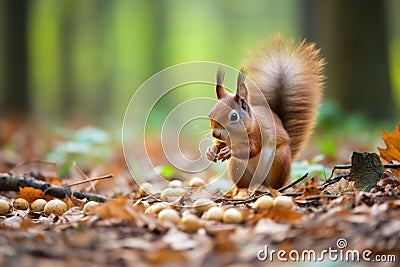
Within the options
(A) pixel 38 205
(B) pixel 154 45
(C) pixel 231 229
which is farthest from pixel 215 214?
(B) pixel 154 45

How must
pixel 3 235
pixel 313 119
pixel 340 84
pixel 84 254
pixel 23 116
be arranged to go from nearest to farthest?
pixel 84 254 < pixel 3 235 < pixel 313 119 < pixel 340 84 < pixel 23 116

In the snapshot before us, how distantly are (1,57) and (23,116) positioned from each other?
1.14m

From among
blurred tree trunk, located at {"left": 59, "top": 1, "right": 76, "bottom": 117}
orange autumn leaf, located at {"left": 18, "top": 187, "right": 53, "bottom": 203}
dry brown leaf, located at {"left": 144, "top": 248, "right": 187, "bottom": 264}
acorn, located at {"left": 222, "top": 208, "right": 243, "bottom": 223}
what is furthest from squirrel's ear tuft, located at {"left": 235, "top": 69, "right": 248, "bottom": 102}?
blurred tree trunk, located at {"left": 59, "top": 1, "right": 76, "bottom": 117}

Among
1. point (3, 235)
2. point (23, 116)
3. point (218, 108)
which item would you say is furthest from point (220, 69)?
point (23, 116)

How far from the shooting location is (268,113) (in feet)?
9.36

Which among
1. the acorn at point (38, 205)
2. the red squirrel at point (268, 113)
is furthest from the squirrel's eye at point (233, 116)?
the acorn at point (38, 205)

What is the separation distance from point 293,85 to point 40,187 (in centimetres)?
126

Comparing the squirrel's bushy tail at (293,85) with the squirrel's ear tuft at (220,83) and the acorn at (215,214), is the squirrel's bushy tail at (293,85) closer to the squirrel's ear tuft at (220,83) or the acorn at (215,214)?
the squirrel's ear tuft at (220,83)

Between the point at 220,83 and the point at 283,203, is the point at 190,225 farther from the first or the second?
the point at 220,83

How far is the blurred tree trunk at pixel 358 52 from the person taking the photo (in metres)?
6.65

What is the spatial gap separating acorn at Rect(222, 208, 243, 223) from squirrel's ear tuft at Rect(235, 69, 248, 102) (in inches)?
27.0

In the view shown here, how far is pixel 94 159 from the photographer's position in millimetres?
4703

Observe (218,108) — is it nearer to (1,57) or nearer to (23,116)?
(23,116)

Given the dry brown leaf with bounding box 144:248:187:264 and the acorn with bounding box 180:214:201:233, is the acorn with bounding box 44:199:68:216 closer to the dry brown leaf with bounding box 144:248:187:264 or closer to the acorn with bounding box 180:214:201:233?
the acorn with bounding box 180:214:201:233
